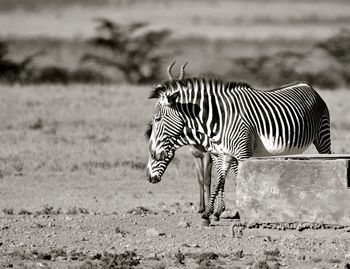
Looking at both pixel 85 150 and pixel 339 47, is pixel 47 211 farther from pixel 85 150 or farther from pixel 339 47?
pixel 339 47

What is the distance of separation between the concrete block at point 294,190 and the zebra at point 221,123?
1275mm

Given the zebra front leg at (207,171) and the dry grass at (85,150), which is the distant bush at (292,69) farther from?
the zebra front leg at (207,171)

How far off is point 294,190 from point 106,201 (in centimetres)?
355

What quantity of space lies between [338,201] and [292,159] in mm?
634

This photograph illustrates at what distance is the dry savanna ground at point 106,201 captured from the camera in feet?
29.5

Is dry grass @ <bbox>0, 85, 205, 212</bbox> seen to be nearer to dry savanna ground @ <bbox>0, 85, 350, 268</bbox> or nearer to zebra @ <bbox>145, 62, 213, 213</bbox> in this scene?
dry savanna ground @ <bbox>0, 85, 350, 268</bbox>

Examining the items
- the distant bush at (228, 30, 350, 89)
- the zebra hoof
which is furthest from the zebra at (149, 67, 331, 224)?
the distant bush at (228, 30, 350, 89)

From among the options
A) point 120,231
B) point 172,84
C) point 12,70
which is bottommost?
point 120,231

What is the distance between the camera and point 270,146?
11.8 metres

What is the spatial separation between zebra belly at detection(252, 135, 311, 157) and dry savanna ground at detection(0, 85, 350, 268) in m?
0.94

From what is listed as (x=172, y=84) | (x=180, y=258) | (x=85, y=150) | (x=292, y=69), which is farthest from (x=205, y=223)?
(x=292, y=69)

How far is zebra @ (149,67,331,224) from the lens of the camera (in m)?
11.1

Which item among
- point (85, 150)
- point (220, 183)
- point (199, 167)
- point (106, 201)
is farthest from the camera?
point (85, 150)

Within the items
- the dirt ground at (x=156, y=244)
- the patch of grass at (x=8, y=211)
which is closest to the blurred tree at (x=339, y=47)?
the patch of grass at (x=8, y=211)
